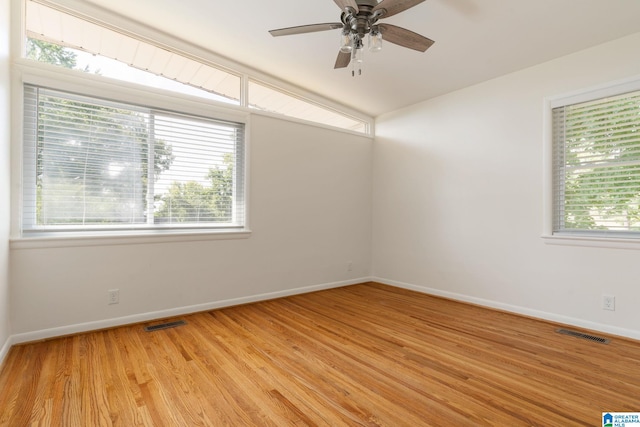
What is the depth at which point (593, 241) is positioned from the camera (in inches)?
115

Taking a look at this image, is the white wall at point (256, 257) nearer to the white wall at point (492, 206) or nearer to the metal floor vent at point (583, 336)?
the white wall at point (492, 206)

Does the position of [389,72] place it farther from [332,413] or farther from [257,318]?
[332,413]

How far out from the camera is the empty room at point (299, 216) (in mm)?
1974

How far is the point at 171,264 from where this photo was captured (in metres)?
3.30

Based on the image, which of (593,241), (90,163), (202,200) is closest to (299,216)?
(202,200)

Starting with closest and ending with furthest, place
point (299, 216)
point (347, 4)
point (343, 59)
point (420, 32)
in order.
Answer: point (347, 4), point (343, 59), point (420, 32), point (299, 216)

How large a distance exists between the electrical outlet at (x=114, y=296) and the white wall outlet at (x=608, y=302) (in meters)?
4.45

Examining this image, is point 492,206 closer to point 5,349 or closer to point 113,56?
point 113,56

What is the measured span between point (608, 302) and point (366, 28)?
3.13 metres

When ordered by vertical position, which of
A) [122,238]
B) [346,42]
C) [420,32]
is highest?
[420,32]

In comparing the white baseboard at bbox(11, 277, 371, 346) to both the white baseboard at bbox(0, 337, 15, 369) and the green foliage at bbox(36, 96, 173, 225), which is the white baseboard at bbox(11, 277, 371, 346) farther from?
the green foliage at bbox(36, 96, 173, 225)

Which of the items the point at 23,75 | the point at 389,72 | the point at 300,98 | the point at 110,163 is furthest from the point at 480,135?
the point at 23,75

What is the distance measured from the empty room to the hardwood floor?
0.02 metres

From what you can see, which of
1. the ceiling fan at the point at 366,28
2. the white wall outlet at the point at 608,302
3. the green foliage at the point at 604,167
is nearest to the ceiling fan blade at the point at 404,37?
the ceiling fan at the point at 366,28
